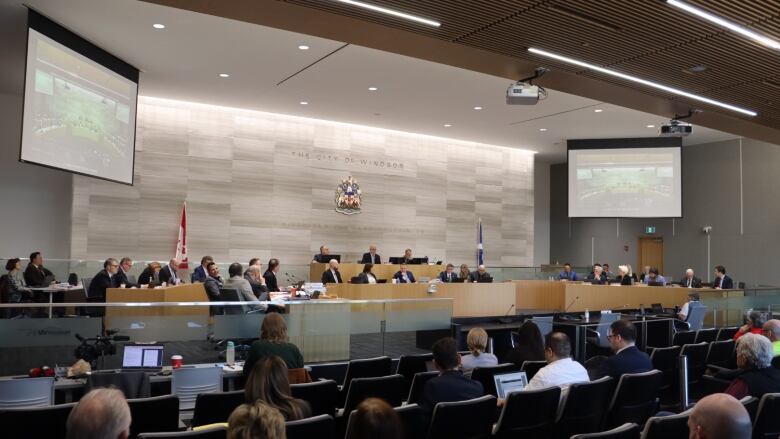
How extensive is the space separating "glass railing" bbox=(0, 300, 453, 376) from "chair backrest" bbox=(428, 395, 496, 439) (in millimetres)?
3128

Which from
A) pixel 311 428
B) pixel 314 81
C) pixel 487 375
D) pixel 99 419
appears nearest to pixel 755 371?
pixel 487 375

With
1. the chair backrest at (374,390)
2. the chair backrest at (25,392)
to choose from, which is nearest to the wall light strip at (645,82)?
the chair backrest at (374,390)

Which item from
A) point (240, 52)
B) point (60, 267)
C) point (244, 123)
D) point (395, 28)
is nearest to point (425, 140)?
point (244, 123)

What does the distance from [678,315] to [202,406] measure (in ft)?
31.1

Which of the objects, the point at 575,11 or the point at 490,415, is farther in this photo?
the point at 575,11

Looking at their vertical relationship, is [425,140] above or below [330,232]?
above

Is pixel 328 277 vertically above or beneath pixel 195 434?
above

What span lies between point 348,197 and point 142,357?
477 inches

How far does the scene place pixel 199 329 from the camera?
634 centimetres

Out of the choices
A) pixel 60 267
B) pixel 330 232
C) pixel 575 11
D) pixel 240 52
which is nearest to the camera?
pixel 575 11

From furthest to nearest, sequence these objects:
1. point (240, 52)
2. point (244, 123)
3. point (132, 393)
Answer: point (244, 123)
point (240, 52)
point (132, 393)

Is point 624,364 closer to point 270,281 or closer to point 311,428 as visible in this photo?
point 311,428

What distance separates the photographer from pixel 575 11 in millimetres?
5191

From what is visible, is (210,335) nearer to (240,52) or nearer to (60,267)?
(240,52)
